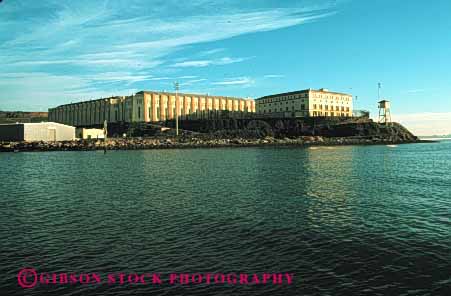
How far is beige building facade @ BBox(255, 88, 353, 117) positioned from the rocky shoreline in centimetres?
2235

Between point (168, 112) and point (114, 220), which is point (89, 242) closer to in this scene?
point (114, 220)

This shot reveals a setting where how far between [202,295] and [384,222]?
13.4 m

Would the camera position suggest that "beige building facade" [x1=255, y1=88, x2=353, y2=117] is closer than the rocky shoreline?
No

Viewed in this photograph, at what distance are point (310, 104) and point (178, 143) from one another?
236ft

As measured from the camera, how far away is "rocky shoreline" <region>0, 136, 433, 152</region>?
121 meters

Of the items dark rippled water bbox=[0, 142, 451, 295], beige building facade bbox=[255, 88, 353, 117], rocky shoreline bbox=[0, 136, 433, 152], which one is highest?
beige building facade bbox=[255, 88, 353, 117]

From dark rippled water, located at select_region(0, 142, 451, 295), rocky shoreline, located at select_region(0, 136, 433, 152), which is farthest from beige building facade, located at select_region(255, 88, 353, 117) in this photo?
dark rippled water, located at select_region(0, 142, 451, 295)

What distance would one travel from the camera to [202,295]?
37.1 ft

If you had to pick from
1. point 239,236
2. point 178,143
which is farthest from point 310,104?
point 239,236

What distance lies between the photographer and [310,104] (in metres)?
173

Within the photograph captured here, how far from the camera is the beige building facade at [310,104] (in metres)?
174

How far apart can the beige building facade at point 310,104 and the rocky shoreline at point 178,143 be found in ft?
73.3

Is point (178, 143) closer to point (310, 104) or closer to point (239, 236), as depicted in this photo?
point (310, 104)

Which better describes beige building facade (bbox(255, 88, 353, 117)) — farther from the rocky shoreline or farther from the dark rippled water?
the dark rippled water
